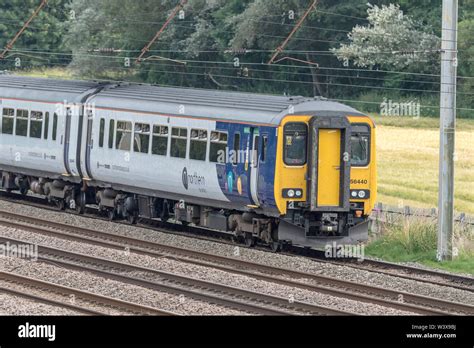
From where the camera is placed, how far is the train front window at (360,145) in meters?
23.5

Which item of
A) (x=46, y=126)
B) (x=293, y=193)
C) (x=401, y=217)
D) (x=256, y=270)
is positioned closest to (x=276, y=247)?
(x=293, y=193)

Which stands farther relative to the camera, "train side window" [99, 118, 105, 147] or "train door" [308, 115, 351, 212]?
"train side window" [99, 118, 105, 147]

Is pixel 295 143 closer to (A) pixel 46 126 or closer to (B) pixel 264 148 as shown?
(B) pixel 264 148

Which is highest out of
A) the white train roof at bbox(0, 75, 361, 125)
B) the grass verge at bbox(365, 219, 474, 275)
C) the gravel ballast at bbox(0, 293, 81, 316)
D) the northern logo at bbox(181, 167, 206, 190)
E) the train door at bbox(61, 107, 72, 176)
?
the white train roof at bbox(0, 75, 361, 125)

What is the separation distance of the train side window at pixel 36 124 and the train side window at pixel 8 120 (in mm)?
881

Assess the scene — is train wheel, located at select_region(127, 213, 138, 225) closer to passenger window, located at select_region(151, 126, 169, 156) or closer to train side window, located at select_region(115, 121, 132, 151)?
train side window, located at select_region(115, 121, 132, 151)

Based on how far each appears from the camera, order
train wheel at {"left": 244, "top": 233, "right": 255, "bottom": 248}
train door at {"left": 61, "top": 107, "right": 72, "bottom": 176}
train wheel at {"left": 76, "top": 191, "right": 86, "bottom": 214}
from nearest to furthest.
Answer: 1. train wheel at {"left": 244, "top": 233, "right": 255, "bottom": 248}
2. train door at {"left": 61, "top": 107, "right": 72, "bottom": 176}
3. train wheel at {"left": 76, "top": 191, "right": 86, "bottom": 214}

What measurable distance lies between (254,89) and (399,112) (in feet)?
30.1

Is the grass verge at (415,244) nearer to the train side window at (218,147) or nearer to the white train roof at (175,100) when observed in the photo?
the white train roof at (175,100)

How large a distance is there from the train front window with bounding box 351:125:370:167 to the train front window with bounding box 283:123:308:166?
1.06m

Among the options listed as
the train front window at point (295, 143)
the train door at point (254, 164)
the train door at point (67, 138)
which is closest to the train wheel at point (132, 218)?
the train door at point (67, 138)

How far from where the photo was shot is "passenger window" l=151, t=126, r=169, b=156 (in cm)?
2575

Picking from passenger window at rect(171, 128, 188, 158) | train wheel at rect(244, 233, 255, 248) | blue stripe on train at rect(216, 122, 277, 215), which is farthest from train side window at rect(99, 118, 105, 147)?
train wheel at rect(244, 233, 255, 248)
